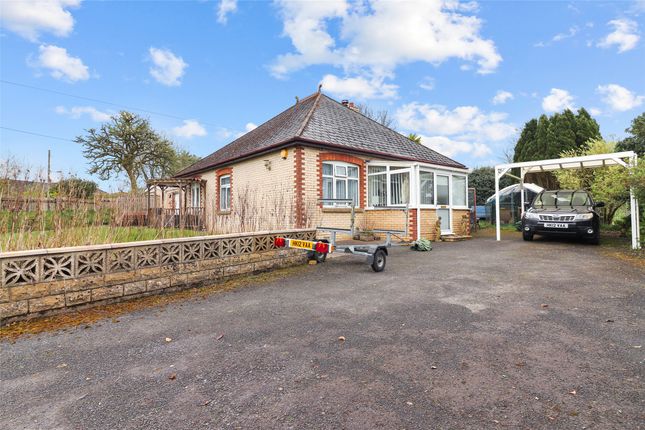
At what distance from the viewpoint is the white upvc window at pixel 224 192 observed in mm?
15845

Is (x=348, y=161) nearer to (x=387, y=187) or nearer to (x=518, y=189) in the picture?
(x=387, y=187)

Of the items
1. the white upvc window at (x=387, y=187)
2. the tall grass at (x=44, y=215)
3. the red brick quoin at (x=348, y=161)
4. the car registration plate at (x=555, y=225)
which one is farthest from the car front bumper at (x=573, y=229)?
the tall grass at (x=44, y=215)

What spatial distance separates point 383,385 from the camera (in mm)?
2402

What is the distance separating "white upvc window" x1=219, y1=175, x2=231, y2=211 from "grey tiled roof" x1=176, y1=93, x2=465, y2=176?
78cm

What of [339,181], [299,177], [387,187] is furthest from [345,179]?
[299,177]

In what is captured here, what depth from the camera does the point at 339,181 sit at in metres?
12.3

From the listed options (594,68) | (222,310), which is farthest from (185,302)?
(594,68)

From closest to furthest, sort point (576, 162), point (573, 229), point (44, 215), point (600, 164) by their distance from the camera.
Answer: point (44, 215), point (573, 229), point (576, 162), point (600, 164)

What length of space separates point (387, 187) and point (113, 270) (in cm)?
1025

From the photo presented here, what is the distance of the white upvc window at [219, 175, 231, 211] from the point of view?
52.0ft

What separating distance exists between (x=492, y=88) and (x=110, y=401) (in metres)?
17.2

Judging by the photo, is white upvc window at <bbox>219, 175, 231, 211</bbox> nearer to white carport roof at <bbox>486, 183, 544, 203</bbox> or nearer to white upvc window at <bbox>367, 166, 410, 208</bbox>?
white upvc window at <bbox>367, 166, 410, 208</bbox>

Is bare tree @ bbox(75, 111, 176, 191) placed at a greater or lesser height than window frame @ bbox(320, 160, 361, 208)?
greater

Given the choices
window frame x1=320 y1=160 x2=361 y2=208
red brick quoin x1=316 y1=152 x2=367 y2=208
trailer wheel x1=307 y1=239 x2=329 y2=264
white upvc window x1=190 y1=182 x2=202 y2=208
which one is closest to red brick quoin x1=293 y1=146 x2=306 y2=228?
red brick quoin x1=316 y1=152 x2=367 y2=208
